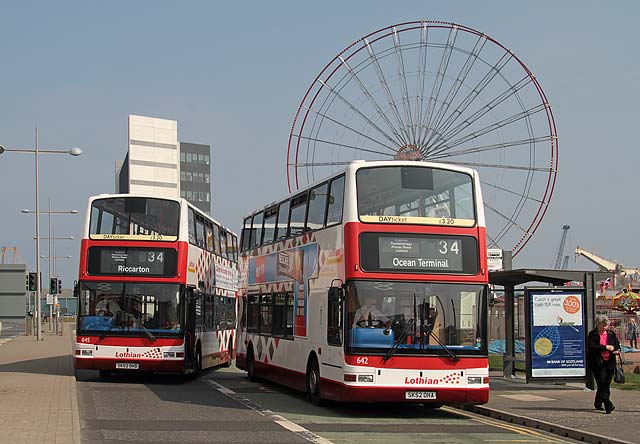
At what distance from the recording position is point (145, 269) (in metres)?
22.2

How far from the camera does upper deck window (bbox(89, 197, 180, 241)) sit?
2198 centimetres

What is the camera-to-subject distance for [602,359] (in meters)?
16.2

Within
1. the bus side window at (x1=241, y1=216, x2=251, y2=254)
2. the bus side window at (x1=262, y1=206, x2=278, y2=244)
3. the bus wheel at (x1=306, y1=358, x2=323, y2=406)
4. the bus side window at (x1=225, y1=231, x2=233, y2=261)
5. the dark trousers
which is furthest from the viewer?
the bus side window at (x1=225, y1=231, x2=233, y2=261)

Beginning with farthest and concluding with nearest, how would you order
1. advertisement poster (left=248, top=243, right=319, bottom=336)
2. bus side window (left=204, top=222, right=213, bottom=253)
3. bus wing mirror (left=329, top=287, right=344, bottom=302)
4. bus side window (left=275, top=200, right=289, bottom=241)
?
bus side window (left=204, top=222, right=213, bottom=253)
bus side window (left=275, top=200, right=289, bottom=241)
advertisement poster (left=248, top=243, right=319, bottom=336)
bus wing mirror (left=329, top=287, right=344, bottom=302)

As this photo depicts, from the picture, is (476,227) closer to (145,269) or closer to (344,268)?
(344,268)

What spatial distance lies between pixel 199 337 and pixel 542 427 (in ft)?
37.8

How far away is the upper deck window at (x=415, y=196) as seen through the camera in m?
15.8

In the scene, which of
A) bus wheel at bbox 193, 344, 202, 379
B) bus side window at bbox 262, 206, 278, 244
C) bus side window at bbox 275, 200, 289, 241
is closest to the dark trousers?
bus side window at bbox 275, 200, 289, 241

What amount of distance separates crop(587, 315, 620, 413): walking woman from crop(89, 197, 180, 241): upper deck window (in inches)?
392

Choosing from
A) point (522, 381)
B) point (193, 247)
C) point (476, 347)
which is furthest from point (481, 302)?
point (193, 247)

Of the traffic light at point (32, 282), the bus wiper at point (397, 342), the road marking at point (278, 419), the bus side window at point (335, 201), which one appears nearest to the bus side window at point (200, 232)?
the road marking at point (278, 419)

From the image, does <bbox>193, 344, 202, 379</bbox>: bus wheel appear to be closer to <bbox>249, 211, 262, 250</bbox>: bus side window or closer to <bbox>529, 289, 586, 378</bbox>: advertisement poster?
<bbox>249, 211, 262, 250</bbox>: bus side window

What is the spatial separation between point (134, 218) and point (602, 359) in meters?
11.0

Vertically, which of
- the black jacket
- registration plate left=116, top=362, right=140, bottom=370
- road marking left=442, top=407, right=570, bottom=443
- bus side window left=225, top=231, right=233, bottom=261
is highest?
bus side window left=225, top=231, right=233, bottom=261
